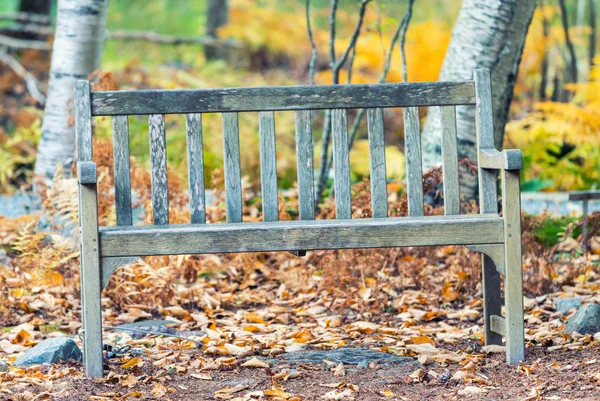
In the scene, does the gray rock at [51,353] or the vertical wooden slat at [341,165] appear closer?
the gray rock at [51,353]

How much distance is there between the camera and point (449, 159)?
3.56 metres

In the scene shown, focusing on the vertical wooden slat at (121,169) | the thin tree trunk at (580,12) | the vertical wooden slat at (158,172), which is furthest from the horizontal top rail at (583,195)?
the thin tree trunk at (580,12)

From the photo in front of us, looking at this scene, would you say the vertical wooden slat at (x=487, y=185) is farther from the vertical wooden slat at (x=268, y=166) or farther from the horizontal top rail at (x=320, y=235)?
the vertical wooden slat at (x=268, y=166)

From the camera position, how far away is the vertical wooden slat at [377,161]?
3516 mm

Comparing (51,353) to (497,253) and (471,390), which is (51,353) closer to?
(471,390)

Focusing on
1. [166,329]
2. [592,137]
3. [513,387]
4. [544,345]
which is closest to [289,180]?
[592,137]

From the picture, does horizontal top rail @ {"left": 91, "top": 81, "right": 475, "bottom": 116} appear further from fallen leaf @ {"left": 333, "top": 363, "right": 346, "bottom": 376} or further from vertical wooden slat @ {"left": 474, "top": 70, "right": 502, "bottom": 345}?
fallen leaf @ {"left": 333, "top": 363, "right": 346, "bottom": 376}

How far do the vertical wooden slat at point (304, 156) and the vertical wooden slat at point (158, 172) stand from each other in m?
0.60

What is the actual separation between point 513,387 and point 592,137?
5573 millimetres

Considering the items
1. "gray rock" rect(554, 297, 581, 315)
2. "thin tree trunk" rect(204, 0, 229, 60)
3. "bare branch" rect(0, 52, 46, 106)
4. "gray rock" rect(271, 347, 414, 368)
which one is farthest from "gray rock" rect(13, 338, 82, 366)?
"thin tree trunk" rect(204, 0, 229, 60)

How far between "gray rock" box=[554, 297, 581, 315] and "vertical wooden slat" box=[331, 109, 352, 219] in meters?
1.39

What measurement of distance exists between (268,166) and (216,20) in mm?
11515

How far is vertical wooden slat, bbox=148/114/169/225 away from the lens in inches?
136

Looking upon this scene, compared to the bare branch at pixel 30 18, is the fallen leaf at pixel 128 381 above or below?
below
